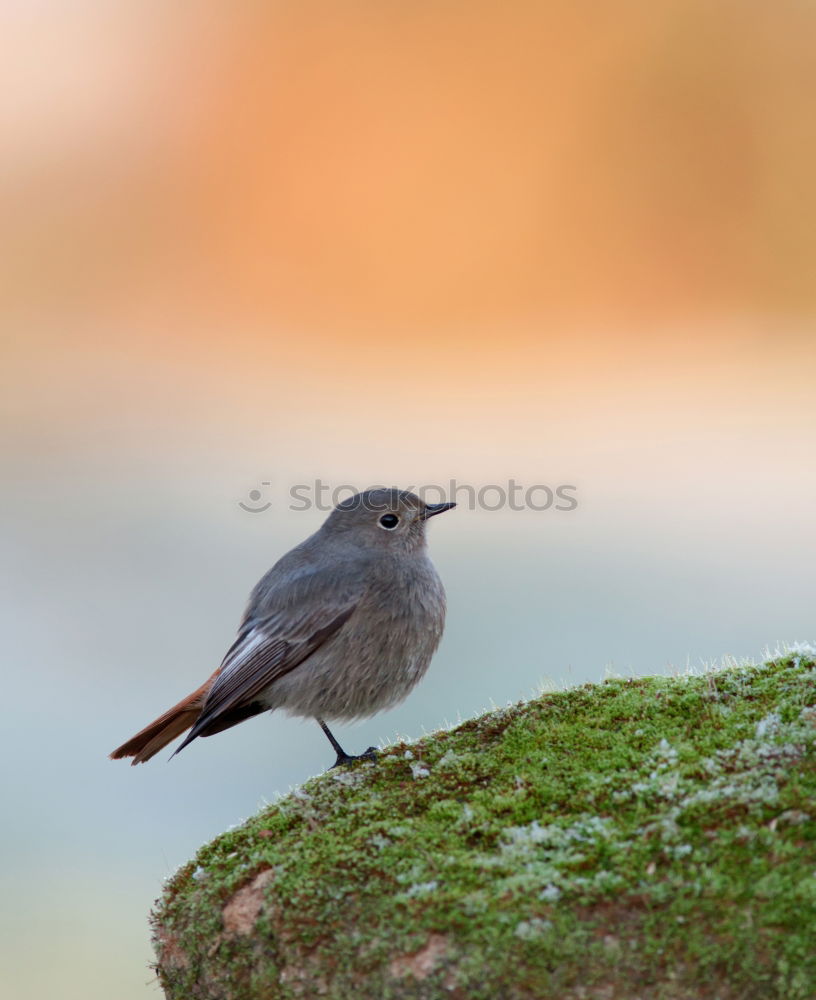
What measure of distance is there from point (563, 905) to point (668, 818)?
60 cm

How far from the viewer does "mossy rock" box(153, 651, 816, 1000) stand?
3646mm

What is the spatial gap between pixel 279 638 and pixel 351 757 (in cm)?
82

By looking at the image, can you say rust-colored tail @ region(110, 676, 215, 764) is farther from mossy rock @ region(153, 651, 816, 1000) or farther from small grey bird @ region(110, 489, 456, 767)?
mossy rock @ region(153, 651, 816, 1000)

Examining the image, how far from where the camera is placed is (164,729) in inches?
245

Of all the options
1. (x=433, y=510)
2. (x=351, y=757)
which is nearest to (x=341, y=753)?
(x=351, y=757)

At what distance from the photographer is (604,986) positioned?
360cm

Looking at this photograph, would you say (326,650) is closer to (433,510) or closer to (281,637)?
(281,637)

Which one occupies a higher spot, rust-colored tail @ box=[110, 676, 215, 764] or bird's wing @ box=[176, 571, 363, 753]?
bird's wing @ box=[176, 571, 363, 753]


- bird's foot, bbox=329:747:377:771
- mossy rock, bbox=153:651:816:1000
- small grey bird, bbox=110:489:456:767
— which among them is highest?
small grey bird, bbox=110:489:456:767

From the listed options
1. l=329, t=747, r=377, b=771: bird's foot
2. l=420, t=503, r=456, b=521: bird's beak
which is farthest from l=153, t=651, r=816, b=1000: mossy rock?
l=420, t=503, r=456, b=521: bird's beak

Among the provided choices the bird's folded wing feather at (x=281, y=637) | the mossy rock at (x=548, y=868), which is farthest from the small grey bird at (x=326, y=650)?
the mossy rock at (x=548, y=868)

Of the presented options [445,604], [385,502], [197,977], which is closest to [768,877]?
[197,977]

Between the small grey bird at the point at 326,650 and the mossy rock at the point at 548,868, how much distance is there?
A: 31.7 inches

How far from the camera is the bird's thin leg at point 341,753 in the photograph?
5.69 meters
